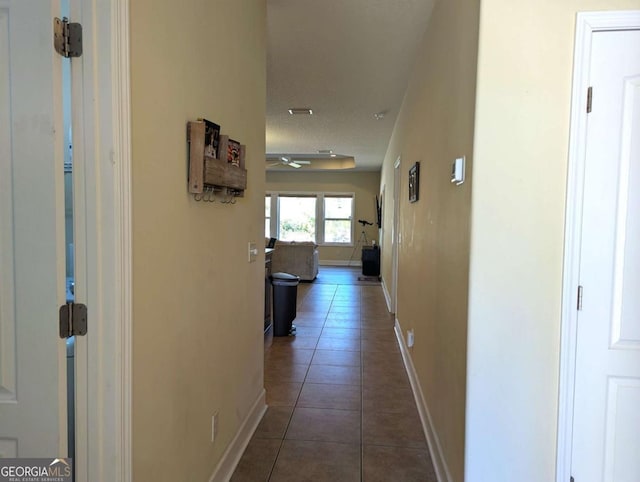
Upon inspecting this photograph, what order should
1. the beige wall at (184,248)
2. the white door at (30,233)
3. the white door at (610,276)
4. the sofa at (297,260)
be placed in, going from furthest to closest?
the sofa at (297,260)
the white door at (610,276)
the beige wall at (184,248)
the white door at (30,233)

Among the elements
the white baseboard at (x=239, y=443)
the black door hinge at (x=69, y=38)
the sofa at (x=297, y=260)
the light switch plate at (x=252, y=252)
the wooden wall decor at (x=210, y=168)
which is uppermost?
the black door hinge at (x=69, y=38)

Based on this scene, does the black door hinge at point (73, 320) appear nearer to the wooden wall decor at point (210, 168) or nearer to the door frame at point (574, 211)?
the wooden wall decor at point (210, 168)

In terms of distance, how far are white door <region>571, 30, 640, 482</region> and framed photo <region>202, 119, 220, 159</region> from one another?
1.45 m

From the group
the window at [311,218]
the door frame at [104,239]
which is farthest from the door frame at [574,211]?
the window at [311,218]

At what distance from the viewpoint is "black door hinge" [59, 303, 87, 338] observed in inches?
44.6

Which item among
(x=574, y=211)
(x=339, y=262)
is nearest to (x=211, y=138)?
(x=574, y=211)

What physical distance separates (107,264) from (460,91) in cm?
161

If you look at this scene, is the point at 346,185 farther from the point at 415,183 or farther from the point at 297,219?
the point at 415,183

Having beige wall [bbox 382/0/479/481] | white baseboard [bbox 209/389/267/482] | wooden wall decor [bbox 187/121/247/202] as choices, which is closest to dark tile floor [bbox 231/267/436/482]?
white baseboard [bbox 209/389/267/482]

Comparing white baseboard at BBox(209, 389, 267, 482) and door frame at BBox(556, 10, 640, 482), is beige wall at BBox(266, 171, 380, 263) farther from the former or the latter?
door frame at BBox(556, 10, 640, 482)

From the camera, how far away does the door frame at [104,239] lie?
1.12m

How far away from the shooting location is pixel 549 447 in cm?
162

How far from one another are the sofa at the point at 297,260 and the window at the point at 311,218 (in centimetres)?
297

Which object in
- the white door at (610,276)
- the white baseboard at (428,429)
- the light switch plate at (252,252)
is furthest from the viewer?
the light switch plate at (252,252)
